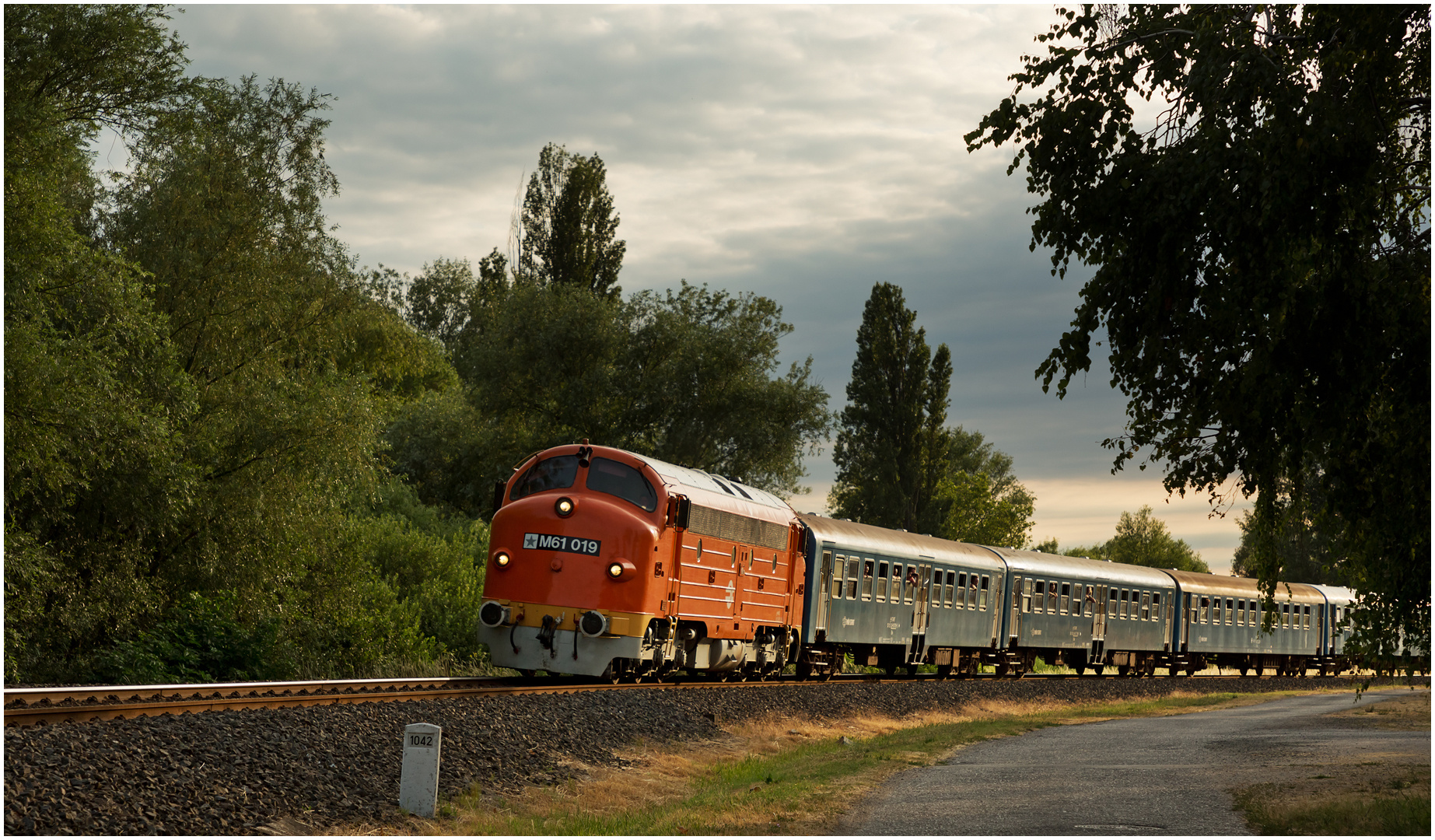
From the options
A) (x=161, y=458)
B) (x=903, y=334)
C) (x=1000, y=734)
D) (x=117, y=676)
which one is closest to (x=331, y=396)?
(x=161, y=458)

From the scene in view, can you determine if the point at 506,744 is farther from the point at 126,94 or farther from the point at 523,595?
the point at 126,94

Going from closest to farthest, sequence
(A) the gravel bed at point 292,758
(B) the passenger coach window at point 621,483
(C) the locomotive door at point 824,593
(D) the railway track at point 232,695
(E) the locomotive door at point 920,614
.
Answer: (A) the gravel bed at point 292,758 < (D) the railway track at point 232,695 < (B) the passenger coach window at point 621,483 < (C) the locomotive door at point 824,593 < (E) the locomotive door at point 920,614

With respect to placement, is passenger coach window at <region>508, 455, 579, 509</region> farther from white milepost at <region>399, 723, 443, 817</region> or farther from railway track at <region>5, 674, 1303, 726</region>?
white milepost at <region>399, 723, 443, 817</region>

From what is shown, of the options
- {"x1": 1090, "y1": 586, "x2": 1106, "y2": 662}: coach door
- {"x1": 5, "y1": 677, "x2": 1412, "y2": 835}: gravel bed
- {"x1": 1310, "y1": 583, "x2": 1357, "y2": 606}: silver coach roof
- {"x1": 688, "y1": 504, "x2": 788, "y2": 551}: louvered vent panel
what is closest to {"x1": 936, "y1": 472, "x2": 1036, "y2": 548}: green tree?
{"x1": 1310, "y1": 583, "x2": 1357, "y2": 606}: silver coach roof

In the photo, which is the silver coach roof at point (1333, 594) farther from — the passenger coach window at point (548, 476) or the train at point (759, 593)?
the passenger coach window at point (548, 476)

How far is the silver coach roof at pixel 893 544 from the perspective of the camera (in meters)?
28.7

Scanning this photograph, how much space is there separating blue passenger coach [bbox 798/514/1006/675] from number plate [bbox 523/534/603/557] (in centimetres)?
821

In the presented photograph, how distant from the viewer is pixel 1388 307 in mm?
11711

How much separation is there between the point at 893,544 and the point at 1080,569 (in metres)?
10.6

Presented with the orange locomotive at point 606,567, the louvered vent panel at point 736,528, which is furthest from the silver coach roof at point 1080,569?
the orange locomotive at point 606,567

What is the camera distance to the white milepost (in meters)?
11.8

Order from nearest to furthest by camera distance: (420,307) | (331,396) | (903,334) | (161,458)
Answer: (161,458)
(331,396)
(903,334)
(420,307)

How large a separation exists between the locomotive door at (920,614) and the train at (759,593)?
0.05m

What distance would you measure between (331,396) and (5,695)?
583 inches
